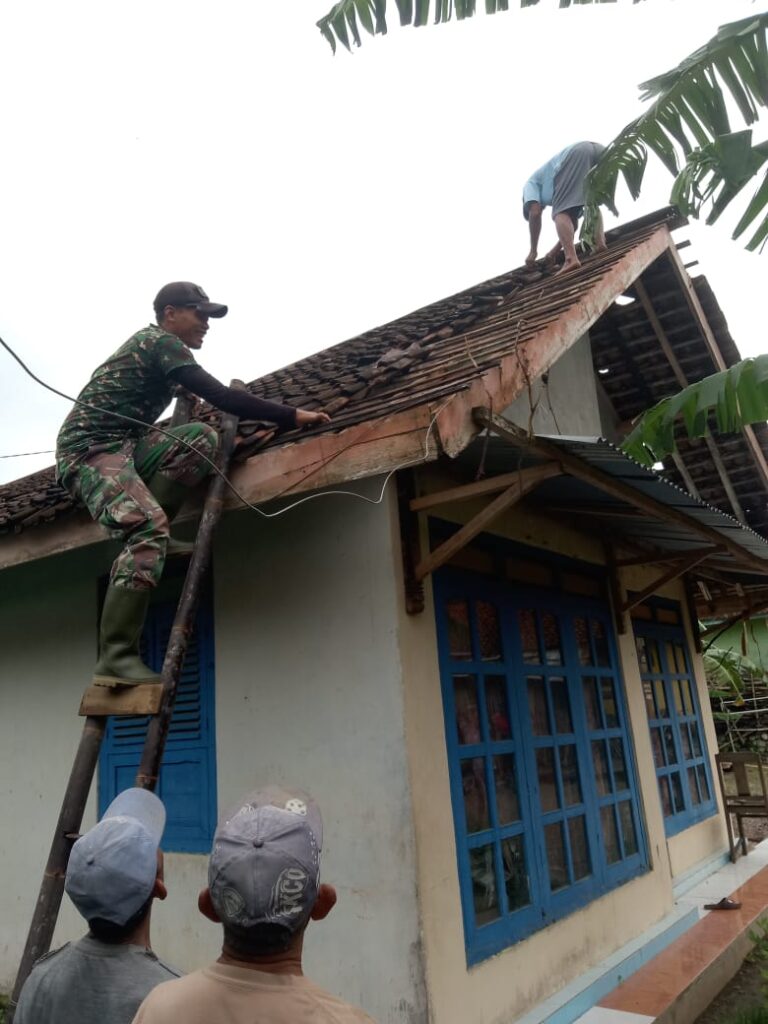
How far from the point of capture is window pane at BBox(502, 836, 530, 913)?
3932 mm

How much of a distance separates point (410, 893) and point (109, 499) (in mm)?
2012

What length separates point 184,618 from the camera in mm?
2883

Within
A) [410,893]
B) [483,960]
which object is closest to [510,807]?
[483,960]

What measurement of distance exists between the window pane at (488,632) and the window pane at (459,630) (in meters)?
0.11

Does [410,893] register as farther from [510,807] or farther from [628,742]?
[628,742]

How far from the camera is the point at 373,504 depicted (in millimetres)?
3689

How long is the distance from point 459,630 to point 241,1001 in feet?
9.26

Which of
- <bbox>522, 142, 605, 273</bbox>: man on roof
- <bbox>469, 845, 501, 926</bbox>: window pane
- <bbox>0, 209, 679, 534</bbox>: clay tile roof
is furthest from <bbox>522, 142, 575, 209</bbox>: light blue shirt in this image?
<bbox>469, 845, 501, 926</bbox>: window pane

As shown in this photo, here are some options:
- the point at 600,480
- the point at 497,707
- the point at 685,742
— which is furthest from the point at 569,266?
the point at 685,742

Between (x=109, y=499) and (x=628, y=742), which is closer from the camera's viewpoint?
(x=109, y=499)

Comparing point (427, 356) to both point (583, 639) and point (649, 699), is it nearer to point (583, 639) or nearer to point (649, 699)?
point (583, 639)

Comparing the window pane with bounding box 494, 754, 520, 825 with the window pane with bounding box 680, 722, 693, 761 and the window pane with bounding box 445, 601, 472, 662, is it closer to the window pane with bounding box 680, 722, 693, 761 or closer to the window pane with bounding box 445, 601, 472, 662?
the window pane with bounding box 445, 601, 472, 662

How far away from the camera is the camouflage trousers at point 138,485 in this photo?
2945 mm

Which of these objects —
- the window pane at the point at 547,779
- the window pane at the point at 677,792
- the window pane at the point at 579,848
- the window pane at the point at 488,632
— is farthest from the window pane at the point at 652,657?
the window pane at the point at 488,632
